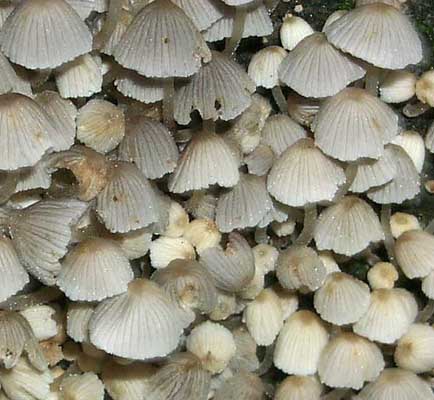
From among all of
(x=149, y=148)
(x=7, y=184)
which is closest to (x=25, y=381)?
(x=7, y=184)

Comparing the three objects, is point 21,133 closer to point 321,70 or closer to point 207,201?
point 207,201

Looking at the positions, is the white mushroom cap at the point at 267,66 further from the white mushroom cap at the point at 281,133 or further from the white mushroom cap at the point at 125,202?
the white mushroom cap at the point at 125,202

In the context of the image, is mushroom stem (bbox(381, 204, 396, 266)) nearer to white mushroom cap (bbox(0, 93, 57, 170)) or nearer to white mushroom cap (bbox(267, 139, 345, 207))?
white mushroom cap (bbox(267, 139, 345, 207))

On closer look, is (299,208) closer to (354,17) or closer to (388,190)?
(388,190)

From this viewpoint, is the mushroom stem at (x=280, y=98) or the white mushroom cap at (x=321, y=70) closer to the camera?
the white mushroom cap at (x=321, y=70)

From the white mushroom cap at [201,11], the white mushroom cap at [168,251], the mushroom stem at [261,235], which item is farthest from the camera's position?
the mushroom stem at [261,235]

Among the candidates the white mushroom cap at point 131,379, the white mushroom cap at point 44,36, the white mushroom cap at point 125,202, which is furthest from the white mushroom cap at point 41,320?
the white mushroom cap at point 44,36
